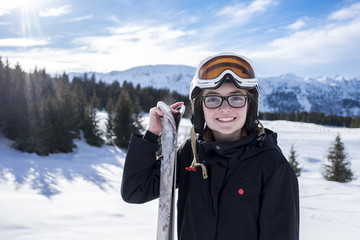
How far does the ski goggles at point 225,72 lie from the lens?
1.88 metres

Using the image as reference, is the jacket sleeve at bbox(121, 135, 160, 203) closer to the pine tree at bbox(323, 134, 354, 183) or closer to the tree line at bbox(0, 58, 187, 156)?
the tree line at bbox(0, 58, 187, 156)

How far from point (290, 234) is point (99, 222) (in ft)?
16.5

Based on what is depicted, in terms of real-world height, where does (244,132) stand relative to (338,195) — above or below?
above

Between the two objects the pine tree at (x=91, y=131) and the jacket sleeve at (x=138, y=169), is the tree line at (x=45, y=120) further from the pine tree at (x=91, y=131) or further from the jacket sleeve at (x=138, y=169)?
the jacket sleeve at (x=138, y=169)

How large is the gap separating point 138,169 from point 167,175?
24 cm

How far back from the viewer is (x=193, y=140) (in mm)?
1979

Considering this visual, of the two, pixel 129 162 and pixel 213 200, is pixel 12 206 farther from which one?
pixel 213 200

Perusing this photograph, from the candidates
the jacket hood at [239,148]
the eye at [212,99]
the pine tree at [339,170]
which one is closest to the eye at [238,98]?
the eye at [212,99]

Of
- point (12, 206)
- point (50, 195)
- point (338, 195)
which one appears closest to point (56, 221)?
point (12, 206)

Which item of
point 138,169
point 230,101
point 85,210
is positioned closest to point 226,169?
point 230,101

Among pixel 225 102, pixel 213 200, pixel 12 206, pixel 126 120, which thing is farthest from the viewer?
pixel 126 120

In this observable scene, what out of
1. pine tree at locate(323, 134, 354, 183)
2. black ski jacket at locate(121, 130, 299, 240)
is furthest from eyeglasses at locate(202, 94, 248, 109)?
pine tree at locate(323, 134, 354, 183)

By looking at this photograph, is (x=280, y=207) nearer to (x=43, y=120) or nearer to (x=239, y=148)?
(x=239, y=148)

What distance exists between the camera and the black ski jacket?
158 cm
